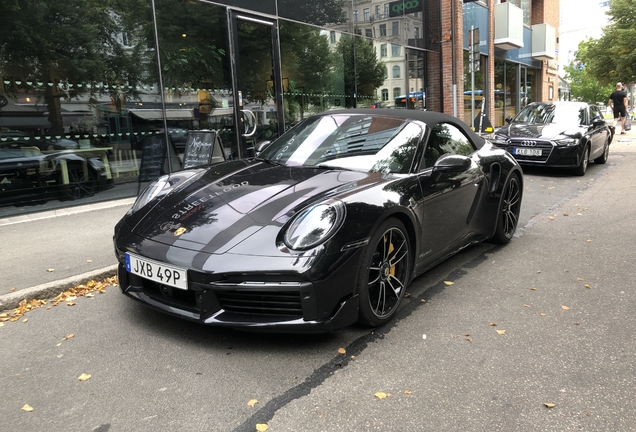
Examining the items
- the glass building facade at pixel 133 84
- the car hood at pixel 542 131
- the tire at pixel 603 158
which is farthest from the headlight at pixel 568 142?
the glass building facade at pixel 133 84

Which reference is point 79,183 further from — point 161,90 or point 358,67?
point 358,67

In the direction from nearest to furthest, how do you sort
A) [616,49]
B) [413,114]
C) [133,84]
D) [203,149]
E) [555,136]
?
[413,114], [203,149], [133,84], [555,136], [616,49]

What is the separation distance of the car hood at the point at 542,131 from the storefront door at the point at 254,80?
4.87m

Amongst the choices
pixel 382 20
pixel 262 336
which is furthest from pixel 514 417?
pixel 382 20

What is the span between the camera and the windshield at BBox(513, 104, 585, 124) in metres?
10.9

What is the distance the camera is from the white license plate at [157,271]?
9.24 feet

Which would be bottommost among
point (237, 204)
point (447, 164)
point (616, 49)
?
point (237, 204)

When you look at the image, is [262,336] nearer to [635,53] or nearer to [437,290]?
[437,290]

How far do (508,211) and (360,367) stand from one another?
3143 mm

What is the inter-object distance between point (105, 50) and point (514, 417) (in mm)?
7546

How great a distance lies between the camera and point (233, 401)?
8.00ft

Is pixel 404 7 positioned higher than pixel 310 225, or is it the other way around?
pixel 404 7

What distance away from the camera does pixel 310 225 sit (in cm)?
290

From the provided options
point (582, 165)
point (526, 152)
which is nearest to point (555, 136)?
point (526, 152)
